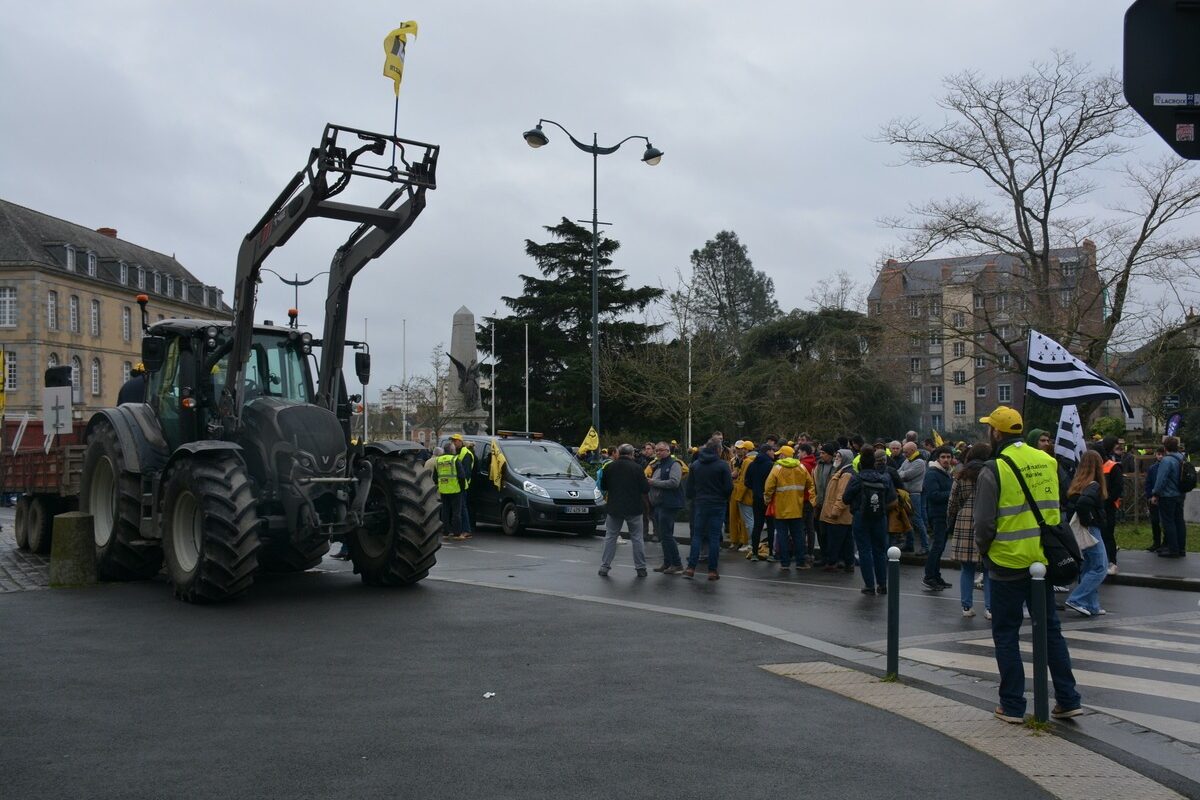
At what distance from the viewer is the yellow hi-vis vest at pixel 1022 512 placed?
6.95 m

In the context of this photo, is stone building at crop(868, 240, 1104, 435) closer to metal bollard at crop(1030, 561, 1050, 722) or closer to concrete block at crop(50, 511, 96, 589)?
concrete block at crop(50, 511, 96, 589)

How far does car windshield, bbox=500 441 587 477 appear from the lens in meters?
21.9

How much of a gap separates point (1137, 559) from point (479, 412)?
3382 centimetres

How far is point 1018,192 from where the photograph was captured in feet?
108

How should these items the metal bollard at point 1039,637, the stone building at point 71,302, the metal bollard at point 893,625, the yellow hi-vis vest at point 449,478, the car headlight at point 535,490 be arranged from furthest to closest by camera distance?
the stone building at point 71,302, the car headlight at point 535,490, the yellow hi-vis vest at point 449,478, the metal bollard at point 893,625, the metal bollard at point 1039,637

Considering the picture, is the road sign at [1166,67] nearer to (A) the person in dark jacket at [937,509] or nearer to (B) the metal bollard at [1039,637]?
(B) the metal bollard at [1039,637]

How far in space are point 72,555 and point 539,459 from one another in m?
10.7

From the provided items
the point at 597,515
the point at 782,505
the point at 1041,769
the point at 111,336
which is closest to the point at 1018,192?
the point at 597,515

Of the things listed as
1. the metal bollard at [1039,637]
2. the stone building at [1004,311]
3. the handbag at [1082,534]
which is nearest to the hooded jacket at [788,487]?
the handbag at [1082,534]

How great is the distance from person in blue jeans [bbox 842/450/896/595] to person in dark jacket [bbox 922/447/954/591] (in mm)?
636

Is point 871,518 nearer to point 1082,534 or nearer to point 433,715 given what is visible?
point 1082,534

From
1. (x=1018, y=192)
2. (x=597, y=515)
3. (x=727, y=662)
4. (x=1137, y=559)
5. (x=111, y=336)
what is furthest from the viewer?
(x=111, y=336)

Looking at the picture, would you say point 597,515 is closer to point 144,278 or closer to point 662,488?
point 662,488

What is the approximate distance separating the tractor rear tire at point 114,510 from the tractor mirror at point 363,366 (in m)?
2.64
